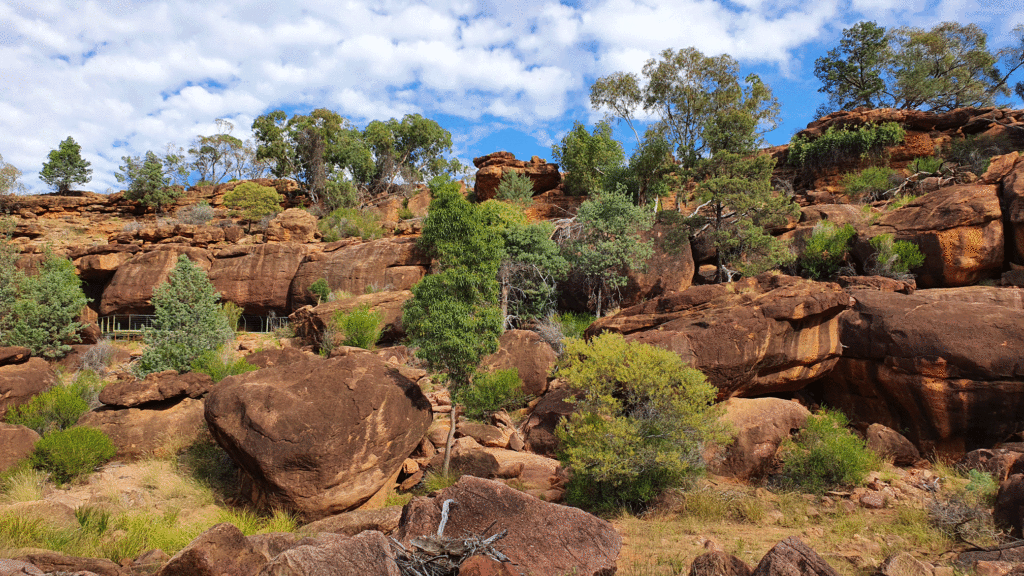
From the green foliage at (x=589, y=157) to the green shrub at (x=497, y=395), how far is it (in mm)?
20735

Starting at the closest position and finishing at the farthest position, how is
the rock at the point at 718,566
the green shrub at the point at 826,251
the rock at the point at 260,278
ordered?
the rock at the point at 718,566 < the green shrub at the point at 826,251 < the rock at the point at 260,278

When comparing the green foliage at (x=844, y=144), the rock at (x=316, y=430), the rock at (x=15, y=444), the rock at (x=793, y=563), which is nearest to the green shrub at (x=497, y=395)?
the rock at (x=316, y=430)

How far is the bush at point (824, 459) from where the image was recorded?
960 centimetres

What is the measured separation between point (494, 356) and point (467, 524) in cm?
1013

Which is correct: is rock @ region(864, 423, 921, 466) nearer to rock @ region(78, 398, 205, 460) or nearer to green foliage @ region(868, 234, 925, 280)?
green foliage @ region(868, 234, 925, 280)

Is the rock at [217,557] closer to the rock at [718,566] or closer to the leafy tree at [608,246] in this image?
the rock at [718,566]

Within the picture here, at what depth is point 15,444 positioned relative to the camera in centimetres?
1070

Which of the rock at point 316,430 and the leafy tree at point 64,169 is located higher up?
the leafy tree at point 64,169

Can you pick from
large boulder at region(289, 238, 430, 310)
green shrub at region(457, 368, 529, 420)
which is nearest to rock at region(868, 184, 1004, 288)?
green shrub at region(457, 368, 529, 420)

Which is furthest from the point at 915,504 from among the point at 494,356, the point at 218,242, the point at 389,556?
the point at 218,242

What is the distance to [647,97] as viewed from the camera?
102 feet

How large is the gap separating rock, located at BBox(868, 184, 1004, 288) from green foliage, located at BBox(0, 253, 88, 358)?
105ft

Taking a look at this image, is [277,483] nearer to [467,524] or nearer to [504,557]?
[467,524]

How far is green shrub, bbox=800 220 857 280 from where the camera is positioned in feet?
61.6
